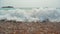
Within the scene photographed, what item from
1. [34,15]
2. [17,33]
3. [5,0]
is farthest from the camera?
[5,0]

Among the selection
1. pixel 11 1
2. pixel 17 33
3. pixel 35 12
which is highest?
pixel 11 1

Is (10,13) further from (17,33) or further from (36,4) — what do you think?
(36,4)

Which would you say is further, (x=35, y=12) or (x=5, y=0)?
(x=5, y=0)

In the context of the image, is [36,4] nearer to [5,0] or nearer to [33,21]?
[5,0]

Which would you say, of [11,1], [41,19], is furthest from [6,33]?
[11,1]

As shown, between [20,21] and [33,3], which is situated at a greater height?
[33,3]

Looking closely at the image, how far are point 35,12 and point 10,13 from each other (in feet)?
1.19

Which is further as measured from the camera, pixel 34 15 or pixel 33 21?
pixel 34 15

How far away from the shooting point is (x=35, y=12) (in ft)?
4.94

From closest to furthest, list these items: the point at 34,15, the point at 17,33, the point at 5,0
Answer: the point at 17,33
the point at 34,15
the point at 5,0

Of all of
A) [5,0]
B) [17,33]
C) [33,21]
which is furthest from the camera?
[5,0]

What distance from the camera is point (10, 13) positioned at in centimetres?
152

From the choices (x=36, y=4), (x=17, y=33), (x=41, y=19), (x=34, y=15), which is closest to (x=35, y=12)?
(x=34, y=15)

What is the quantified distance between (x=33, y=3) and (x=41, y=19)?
0.96 meters
